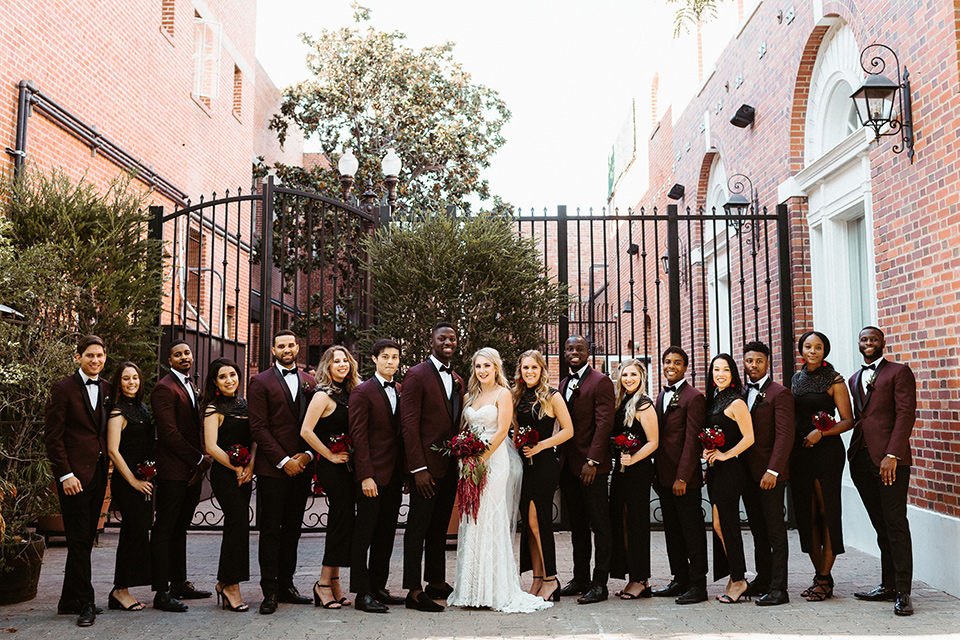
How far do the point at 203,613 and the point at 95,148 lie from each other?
7070 mm

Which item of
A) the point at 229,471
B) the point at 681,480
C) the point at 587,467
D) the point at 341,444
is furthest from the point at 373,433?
the point at 681,480

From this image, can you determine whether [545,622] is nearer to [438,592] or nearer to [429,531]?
[438,592]

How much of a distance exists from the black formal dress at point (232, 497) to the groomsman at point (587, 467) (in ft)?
7.52

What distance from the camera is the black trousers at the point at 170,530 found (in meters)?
5.66

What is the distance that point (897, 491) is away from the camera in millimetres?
5594

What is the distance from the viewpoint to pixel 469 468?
562 cm

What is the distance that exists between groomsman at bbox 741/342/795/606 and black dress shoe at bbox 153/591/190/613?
156 inches

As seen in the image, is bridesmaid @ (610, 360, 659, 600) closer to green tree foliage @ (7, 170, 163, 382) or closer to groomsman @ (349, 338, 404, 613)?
groomsman @ (349, 338, 404, 613)

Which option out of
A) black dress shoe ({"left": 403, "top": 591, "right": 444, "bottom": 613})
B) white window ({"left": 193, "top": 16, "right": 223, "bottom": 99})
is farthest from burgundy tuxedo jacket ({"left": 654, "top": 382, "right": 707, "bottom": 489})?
white window ({"left": 193, "top": 16, "right": 223, "bottom": 99})

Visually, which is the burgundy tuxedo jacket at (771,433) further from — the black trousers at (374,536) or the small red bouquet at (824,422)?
the black trousers at (374,536)

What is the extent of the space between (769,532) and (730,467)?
1.72ft

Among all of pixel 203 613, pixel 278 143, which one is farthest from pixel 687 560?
pixel 278 143

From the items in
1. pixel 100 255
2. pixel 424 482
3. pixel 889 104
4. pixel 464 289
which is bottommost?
pixel 424 482

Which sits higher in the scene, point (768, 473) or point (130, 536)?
point (768, 473)
